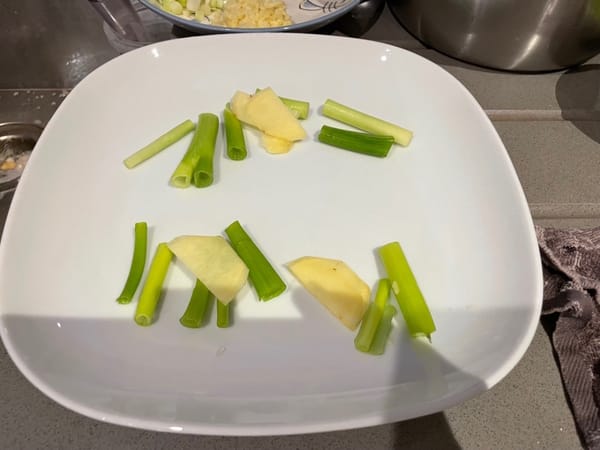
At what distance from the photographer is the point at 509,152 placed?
98 cm

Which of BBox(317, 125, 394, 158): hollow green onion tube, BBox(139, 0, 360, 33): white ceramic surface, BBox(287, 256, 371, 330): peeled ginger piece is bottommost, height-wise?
BBox(287, 256, 371, 330): peeled ginger piece

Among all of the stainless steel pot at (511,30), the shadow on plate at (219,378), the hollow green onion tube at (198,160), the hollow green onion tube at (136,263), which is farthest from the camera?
the stainless steel pot at (511,30)

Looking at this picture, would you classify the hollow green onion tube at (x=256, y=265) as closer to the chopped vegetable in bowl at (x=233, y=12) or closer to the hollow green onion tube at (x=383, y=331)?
the hollow green onion tube at (x=383, y=331)

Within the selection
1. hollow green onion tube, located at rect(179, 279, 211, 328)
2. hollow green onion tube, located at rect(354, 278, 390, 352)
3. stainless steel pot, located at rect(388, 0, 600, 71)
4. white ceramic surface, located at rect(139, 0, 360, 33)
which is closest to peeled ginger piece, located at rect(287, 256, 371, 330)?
hollow green onion tube, located at rect(354, 278, 390, 352)

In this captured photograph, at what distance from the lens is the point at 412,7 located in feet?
3.74

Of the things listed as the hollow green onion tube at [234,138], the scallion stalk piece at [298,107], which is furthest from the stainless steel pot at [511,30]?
the hollow green onion tube at [234,138]

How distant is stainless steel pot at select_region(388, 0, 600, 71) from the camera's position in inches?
38.2

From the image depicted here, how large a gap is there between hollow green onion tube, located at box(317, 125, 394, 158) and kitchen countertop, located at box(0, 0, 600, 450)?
11.4 inches

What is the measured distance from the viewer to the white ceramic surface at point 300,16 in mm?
1001

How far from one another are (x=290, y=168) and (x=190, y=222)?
0.18 m

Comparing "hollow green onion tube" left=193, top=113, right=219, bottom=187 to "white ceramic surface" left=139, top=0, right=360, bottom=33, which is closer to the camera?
"hollow green onion tube" left=193, top=113, right=219, bottom=187

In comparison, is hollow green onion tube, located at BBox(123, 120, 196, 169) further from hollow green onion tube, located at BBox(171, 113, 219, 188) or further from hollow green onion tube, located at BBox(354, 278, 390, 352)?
hollow green onion tube, located at BBox(354, 278, 390, 352)

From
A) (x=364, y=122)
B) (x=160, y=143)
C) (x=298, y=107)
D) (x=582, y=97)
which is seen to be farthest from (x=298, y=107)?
(x=582, y=97)

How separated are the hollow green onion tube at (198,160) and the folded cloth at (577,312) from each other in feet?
1.68
